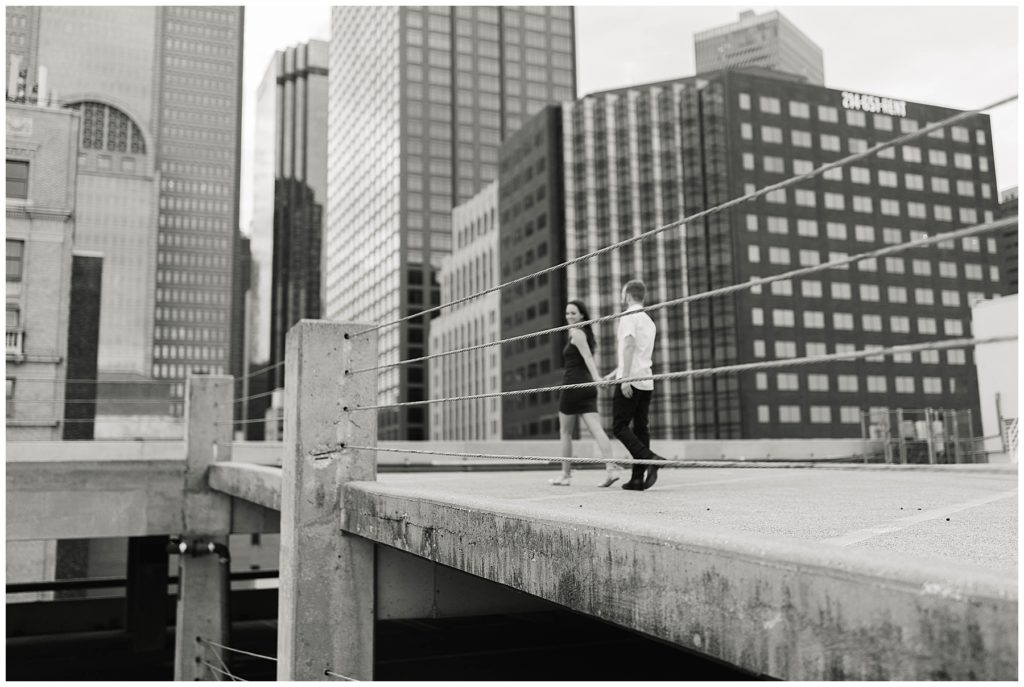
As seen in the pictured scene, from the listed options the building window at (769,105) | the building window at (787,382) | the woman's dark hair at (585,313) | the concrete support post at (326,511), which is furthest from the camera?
the building window at (769,105)

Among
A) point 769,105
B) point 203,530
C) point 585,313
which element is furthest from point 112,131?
point 585,313

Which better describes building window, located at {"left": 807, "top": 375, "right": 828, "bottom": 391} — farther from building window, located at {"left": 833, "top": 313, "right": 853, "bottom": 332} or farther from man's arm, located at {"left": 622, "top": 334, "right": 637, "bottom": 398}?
man's arm, located at {"left": 622, "top": 334, "right": 637, "bottom": 398}

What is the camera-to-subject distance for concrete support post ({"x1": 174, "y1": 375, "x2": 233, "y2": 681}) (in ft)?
33.9

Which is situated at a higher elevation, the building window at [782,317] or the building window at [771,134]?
the building window at [771,134]

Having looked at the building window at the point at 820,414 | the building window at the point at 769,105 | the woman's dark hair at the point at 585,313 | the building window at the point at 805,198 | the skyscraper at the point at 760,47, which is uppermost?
the skyscraper at the point at 760,47

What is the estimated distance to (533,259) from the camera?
91.0m

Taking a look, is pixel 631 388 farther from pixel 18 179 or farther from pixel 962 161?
pixel 962 161

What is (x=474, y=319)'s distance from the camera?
104 meters

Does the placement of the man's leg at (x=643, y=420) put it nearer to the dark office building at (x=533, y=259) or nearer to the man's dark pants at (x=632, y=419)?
the man's dark pants at (x=632, y=419)

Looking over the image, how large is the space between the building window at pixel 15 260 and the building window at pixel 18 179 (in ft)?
6.46

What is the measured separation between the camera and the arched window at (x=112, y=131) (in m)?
132

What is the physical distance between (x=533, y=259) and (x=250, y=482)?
8379 cm

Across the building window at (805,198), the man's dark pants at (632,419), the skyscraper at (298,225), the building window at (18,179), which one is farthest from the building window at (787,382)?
the skyscraper at (298,225)

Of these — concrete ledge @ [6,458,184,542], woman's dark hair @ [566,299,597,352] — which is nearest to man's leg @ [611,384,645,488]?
woman's dark hair @ [566,299,597,352]
